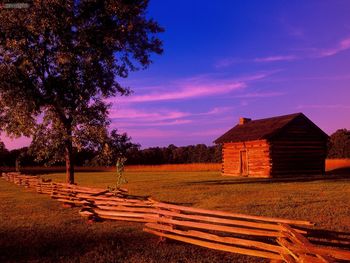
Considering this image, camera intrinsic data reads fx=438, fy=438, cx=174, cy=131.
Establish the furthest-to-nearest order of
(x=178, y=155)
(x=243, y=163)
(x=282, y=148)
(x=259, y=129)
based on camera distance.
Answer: (x=178, y=155)
(x=243, y=163)
(x=259, y=129)
(x=282, y=148)

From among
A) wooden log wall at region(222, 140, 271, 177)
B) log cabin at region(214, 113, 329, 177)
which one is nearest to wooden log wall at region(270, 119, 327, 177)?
log cabin at region(214, 113, 329, 177)

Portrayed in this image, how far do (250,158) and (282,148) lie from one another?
3.32m

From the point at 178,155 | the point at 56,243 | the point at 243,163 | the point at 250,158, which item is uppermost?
the point at 178,155

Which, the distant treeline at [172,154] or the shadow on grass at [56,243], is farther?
the distant treeline at [172,154]

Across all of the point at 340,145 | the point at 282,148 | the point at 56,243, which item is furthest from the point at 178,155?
the point at 56,243

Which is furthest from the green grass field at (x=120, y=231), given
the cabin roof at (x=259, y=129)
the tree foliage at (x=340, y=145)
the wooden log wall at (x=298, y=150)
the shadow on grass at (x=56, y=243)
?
the tree foliage at (x=340, y=145)

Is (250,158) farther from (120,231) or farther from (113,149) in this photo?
(120,231)

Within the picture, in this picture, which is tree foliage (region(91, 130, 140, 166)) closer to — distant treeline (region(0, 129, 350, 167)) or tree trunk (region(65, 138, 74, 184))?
tree trunk (region(65, 138, 74, 184))

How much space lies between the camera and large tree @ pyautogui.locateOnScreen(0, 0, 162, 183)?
24.5 metres

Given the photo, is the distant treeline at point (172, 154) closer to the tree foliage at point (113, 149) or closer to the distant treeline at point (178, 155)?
the distant treeline at point (178, 155)

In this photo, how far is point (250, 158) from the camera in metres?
39.2

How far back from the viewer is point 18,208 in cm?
1909

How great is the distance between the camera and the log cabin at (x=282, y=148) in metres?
36.7

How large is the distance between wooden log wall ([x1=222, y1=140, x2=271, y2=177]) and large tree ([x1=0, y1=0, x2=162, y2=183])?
50.0 feet
